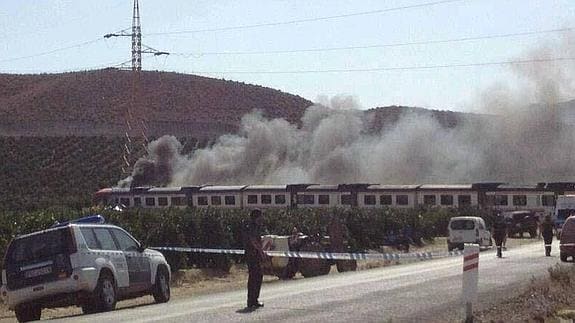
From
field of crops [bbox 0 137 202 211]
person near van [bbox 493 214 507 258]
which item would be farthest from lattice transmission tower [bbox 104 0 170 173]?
person near van [bbox 493 214 507 258]

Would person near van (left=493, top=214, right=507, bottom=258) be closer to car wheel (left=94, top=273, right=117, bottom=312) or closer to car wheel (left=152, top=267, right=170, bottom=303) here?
car wheel (left=152, top=267, right=170, bottom=303)

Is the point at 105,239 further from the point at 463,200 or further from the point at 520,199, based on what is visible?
the point at 463,200

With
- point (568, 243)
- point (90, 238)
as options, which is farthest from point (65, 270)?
point (568, 243)

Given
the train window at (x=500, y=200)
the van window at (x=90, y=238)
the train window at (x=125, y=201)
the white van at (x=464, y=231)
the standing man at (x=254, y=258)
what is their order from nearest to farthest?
the standing man at (x=254, y=258), the van window at (x=90, y=238), the white van at (x=464, y=231), the train window at (x=500, y=200), the train window at (x=125, y=201)

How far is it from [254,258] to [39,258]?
3595 mm

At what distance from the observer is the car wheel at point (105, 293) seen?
15992 millimetres

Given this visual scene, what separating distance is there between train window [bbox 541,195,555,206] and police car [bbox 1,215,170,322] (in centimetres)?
4150

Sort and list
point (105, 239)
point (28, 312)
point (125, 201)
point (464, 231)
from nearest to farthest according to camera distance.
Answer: point (28, 312) < point (105, 239) < point (464, 231) < point (125, 201)

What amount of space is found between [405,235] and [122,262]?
92.7 feet

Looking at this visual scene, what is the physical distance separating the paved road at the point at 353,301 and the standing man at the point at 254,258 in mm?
303

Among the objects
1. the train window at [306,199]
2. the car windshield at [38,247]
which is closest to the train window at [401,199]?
the train window at [306,199]

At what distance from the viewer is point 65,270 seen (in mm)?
15609

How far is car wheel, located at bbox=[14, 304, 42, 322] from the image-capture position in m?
16.0

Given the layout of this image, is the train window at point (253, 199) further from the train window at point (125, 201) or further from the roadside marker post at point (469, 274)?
the roadside marker post at point (469, 274)
